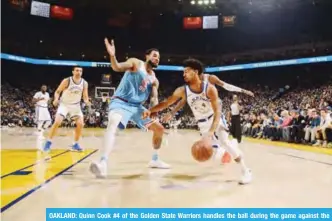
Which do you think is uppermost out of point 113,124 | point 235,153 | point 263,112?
point 263,112

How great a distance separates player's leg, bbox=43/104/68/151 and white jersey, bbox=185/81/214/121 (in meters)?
3.15

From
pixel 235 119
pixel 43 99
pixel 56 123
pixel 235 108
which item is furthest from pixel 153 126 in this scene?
pixel 43 99

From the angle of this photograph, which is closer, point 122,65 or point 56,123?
point 122,65

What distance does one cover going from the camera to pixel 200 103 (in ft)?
13.0

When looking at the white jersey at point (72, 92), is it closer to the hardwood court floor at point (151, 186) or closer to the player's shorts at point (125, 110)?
the hardwood court floor at point (151, 186)

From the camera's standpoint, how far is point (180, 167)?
4988 millimetres

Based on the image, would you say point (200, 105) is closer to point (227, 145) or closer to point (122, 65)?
point (227, 145)

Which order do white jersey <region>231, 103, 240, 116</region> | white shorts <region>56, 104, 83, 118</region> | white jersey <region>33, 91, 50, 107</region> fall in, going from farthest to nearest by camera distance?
1. white jersey <region>33, 91, 50, 107</region>
2. white jersey <region>231, 103, 240, 116</region>
3. white shorts <region>56, 104, 83, 118</region>

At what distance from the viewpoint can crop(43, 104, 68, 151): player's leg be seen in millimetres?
6109

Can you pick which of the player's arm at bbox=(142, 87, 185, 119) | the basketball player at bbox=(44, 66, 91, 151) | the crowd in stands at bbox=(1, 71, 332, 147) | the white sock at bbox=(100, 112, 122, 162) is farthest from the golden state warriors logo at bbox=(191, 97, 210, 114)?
the crowd in stands at bbox=(1, 71, 332, 147)

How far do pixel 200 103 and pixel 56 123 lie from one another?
3297 millimetres

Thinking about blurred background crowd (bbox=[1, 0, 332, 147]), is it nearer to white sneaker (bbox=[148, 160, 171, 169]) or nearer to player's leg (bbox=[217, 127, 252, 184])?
white sneaker (bbox=[148, 160, 171, 169])

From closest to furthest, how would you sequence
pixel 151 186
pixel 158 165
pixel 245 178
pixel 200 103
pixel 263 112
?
1. pixel 151 186
2. pixel 245 178
3. pixel 200 103
4. pixel 158 165
5. pixel 263 112

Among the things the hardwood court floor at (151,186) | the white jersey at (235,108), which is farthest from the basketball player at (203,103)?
the white jersey at (235,108)
